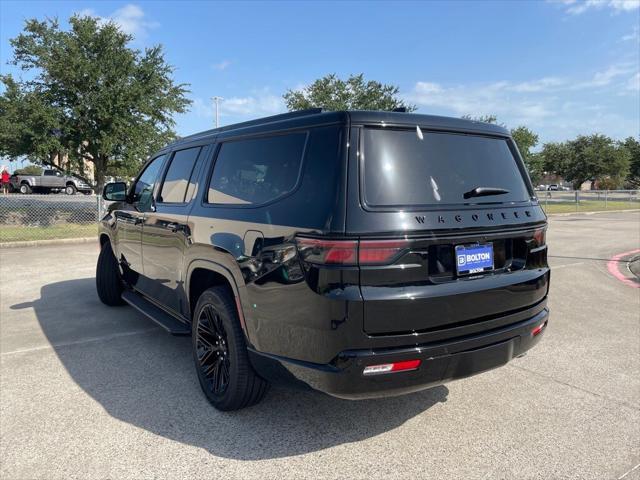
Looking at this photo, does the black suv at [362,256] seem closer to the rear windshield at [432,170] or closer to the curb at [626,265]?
the rear windshield at [432,170]

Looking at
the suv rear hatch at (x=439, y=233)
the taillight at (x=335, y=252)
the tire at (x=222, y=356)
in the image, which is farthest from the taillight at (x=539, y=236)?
the tire at (x=222, y=356)

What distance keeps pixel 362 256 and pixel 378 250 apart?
0.09 m

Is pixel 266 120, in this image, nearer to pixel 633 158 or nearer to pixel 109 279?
pixel 109 279

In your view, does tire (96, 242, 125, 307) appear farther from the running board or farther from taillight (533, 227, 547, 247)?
taillight (533, 227, 547, 247)

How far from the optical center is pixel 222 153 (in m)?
3.60

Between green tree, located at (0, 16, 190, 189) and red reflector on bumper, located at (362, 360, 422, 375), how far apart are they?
15386 millimetres

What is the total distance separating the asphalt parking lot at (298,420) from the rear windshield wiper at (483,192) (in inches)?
59.9

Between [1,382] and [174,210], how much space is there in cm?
190

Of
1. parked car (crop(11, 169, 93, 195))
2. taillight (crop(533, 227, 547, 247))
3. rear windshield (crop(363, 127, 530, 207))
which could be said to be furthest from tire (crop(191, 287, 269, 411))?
parked car (crop(11, 169, 93, 195))

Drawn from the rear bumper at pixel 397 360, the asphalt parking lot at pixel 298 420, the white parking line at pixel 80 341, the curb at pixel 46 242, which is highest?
the rear bumper at pixel 397 360

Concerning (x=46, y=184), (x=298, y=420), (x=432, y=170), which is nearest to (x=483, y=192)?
(x=432, y=170)

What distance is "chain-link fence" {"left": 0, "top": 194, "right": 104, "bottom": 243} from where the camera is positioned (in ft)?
40.9

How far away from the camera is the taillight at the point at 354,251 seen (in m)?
2.35

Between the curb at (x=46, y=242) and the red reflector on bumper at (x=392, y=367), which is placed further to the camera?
the curb at (x=46, y=242)
